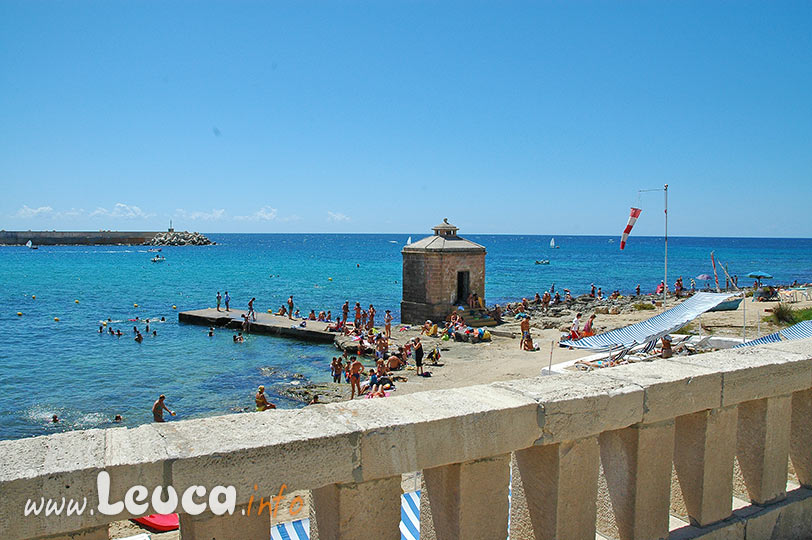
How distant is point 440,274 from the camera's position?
28109mm

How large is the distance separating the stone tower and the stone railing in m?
24.4

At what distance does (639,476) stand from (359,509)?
4.43 feet

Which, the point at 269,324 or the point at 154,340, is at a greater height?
the point at 269,324

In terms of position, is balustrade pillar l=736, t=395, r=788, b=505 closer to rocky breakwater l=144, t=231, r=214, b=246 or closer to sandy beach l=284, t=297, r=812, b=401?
sandy beach l=284, t=297, r=812, b=401

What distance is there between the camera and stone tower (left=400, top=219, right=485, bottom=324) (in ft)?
91.8

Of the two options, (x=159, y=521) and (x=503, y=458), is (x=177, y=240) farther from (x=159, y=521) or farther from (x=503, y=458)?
(x=503, y=458)

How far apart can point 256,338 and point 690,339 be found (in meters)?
20.8

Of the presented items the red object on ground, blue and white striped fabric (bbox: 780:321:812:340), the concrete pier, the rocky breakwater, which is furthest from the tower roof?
the rocky breakwater

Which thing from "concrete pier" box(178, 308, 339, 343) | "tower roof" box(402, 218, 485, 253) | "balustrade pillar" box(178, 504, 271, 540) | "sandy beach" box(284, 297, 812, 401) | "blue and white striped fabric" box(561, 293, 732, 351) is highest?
"tower roof" box(402, 218, 485, 253)

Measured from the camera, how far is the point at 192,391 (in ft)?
66.5

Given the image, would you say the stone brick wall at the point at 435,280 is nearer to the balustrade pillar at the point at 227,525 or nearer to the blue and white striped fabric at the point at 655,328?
the blue and white striped fabric at the point at 655,328

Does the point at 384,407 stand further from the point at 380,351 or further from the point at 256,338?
the point at 256,338

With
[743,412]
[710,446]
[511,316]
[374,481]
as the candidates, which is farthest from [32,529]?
[511,316]

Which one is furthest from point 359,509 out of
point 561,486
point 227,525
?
point 561,486
